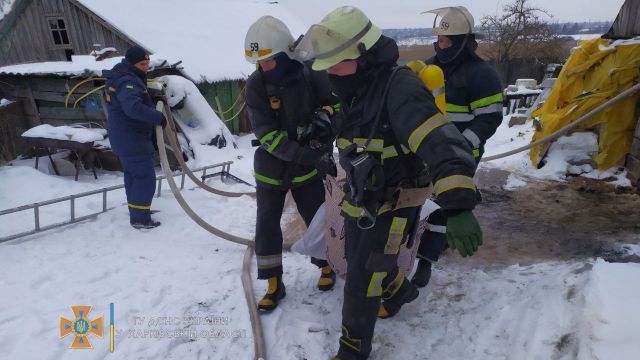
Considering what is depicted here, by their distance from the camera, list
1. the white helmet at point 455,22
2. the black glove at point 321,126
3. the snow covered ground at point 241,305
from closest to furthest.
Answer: the snow covered ground at point 241,305 → the black glove at point 321,126 → the white helmet at point 455,22

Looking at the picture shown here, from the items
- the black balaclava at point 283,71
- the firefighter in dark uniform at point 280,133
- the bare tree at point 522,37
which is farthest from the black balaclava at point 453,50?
the bare tree at point 522,37

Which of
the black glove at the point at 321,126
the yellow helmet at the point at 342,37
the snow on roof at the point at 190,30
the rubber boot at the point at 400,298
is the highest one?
the snow on roof at the point at 190,30

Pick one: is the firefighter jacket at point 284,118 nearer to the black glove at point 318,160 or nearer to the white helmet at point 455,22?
the black glove at point 318,160

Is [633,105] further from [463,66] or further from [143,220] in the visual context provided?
[143,220]

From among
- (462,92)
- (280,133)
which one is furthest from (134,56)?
(462,92)

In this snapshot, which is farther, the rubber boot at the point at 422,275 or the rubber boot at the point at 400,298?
the rubber boot at the point at 422,275

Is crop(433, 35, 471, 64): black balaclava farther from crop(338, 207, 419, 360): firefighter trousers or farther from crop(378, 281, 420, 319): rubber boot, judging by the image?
crop(378, 281, 420, 319): rubber boot

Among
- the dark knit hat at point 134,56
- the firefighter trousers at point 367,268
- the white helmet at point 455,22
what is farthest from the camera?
the dark knit hat at point 134,56

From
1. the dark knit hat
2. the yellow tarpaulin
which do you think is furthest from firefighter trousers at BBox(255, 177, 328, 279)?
the yellow tarpaulin

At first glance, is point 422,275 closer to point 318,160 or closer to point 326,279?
point 326,279

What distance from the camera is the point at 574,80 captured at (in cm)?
561

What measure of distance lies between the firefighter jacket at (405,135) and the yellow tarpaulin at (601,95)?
14.3 feet

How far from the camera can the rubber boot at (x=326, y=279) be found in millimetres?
3242

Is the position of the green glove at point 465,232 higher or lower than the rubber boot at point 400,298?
higher
